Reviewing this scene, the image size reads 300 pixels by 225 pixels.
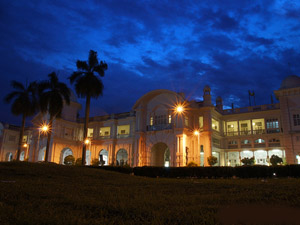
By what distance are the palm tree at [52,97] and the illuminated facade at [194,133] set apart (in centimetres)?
865

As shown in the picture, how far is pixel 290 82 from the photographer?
119 feet

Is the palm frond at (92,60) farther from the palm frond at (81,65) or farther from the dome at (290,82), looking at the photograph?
the dome at (290,82)

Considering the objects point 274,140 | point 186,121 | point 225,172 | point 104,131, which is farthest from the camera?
point 104,131

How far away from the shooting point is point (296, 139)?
A: 33.8 meters

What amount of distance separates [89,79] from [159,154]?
51.1 ft

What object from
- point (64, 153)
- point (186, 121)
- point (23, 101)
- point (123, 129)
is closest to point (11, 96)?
point (23, 101)

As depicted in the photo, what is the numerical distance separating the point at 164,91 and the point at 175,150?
8.98m

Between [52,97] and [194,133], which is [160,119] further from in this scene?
[52,97]

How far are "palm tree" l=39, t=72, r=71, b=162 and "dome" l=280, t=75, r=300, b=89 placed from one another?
30013 millimetres

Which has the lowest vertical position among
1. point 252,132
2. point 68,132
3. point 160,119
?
point 252,132

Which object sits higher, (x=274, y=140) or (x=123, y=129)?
(x=123, y=129)

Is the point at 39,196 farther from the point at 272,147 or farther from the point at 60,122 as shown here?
the point at 60,122

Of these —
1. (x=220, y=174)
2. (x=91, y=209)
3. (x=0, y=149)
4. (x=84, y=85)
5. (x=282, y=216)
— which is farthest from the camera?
(x=0, y=149)

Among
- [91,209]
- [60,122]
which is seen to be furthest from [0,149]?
[91,209]
